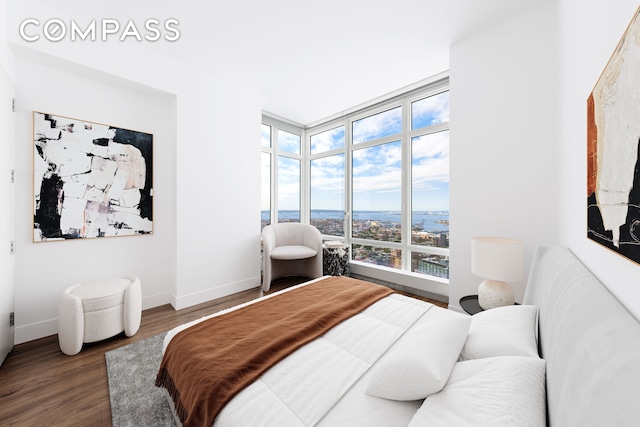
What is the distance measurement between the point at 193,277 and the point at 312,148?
122 inches

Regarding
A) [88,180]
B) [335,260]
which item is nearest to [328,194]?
[335,260]

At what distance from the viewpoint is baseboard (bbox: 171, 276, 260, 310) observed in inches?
109

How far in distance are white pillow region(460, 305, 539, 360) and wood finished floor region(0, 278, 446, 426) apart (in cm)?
196

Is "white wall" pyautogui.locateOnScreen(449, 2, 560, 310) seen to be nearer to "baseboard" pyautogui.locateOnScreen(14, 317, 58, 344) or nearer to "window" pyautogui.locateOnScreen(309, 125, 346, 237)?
"window" pyautogui.locateOnScreen(309, 125, 346, 237)

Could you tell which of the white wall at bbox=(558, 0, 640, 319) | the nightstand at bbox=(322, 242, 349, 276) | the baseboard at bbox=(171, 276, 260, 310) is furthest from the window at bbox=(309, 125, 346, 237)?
the white wall at bbox=(558, 0, 640, 319)

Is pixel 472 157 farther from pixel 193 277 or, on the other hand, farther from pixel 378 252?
pixel 193 277

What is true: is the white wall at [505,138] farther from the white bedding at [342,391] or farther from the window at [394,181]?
the white bedding at [342,391]

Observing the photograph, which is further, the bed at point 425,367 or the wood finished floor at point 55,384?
the wood finished floor at point 55,384

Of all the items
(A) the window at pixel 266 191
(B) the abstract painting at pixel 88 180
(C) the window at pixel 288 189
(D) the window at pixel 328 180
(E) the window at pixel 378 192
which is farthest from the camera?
(C) the window at pixel 288 189

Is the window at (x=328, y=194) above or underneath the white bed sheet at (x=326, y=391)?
above

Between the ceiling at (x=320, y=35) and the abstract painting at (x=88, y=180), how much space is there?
1.00 m

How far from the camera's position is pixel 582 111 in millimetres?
1265

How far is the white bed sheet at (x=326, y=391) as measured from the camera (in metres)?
0.81

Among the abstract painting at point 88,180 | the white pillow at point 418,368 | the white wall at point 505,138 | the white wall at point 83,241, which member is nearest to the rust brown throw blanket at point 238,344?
the white pillow at point 418,368
